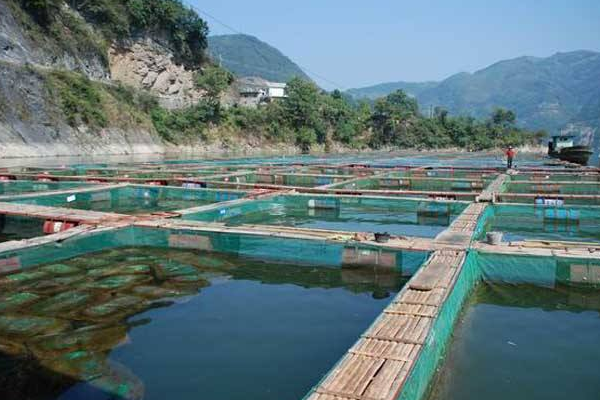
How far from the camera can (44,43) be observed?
124ft

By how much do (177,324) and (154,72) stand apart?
169 feet

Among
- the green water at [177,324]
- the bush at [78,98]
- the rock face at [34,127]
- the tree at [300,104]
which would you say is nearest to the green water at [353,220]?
the green water at [177,324]

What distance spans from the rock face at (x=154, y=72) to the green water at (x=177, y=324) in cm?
4476

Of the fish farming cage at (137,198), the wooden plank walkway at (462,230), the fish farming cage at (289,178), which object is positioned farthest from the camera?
the fish farming cage at (289,178)

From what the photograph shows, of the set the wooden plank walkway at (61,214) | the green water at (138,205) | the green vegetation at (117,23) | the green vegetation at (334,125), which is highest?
the green vegetation at (117,23)

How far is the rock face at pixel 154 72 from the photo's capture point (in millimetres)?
49875

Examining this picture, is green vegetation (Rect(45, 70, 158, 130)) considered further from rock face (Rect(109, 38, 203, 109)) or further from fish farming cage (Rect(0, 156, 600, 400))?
fish farming cage (Rect(0, 156, 600, 400))

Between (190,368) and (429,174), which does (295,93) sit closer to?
(429,174)

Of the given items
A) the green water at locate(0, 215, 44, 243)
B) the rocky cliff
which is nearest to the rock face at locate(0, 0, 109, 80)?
the rocky cliff

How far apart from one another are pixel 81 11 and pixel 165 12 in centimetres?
930

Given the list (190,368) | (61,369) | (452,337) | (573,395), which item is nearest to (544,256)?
(452,337)

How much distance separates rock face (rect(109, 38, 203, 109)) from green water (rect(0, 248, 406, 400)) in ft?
147

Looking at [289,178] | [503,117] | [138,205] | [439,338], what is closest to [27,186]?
[138,205]

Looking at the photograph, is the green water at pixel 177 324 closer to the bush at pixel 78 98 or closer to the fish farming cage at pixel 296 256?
the fish farming cage at pixel 296 256
